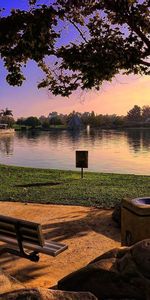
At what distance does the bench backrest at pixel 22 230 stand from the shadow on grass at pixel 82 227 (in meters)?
1.97

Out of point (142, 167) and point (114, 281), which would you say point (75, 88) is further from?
point (142, 167)

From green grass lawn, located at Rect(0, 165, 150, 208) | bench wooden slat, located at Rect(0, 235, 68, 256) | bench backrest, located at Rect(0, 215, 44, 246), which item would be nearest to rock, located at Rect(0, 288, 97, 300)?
bench backrest, located at Rect(0, 215, 44, 246)

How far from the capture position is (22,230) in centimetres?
689

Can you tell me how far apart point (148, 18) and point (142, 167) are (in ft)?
66.7

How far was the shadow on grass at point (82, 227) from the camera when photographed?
9.38 meters

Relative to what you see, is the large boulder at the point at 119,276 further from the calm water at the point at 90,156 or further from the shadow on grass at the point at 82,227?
the calm water at the point at 90,156

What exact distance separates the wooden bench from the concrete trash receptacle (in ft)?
4.18

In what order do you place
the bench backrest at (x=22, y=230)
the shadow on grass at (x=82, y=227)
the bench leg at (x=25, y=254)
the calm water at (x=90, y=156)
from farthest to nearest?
1. the calm water at (x=90, y=156)
2. the shadow on grass at (x=82, y=227)
3. the bench leg at (x=25, y=254)
4. the bench backrest at (x=22, y=230)

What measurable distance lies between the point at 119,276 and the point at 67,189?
32.8 ft

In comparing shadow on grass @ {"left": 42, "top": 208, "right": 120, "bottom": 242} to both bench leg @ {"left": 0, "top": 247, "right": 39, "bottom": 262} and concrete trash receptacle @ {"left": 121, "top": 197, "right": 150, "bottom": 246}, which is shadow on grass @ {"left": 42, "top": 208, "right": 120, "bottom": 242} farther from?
bench leg @ {"left": 0, "top": 247, "right": 39, "bottom": 262}

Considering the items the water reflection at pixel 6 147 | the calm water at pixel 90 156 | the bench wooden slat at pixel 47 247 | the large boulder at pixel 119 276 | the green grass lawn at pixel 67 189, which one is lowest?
the water reflection at pixel 6 147

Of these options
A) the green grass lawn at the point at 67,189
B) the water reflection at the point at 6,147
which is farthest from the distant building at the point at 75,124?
the green grass lawn at the point at 67,189

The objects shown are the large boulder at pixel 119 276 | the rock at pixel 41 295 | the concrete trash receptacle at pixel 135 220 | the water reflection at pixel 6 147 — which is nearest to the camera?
the rock at pixel 41 295

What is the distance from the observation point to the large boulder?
4.87 m
